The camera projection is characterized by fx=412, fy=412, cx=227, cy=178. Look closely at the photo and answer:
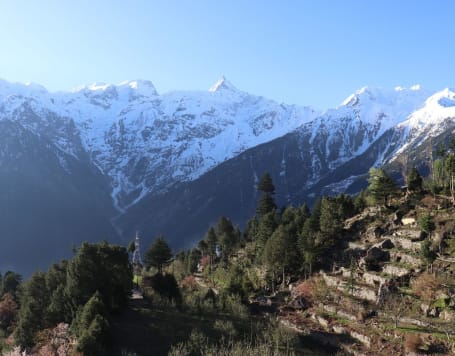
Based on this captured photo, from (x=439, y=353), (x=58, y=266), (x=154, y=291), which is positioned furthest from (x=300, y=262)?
(x=58, y=266)

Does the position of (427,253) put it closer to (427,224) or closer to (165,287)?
(427,224)

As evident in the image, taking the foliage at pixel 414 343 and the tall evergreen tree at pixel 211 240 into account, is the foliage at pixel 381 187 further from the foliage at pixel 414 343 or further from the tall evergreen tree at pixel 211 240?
the tall evergreen tree at pixel 211 240

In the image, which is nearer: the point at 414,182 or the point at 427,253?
the point at 427,253

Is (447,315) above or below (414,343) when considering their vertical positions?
above

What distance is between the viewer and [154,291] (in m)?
66.6

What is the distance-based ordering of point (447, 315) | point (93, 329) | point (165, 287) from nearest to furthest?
1. point (93, 329)
2. point (447, 315)
3. point (165, 287)

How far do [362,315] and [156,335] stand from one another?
26.6m

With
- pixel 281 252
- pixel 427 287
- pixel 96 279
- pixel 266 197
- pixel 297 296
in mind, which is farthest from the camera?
pixel 266 197

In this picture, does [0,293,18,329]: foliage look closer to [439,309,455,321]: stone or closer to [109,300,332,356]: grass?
[109,300,332,356]: grass

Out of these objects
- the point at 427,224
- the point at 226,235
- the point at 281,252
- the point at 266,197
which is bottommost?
the point at 281,252

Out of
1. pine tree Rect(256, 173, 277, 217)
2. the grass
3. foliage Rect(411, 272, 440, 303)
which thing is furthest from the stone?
pine tree Rect(256, 173, 277, 217)

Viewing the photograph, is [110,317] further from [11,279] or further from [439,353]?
[11,279]

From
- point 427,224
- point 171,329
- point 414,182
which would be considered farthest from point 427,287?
point 171,329

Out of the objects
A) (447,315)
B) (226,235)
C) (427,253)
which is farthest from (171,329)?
(226,235)
